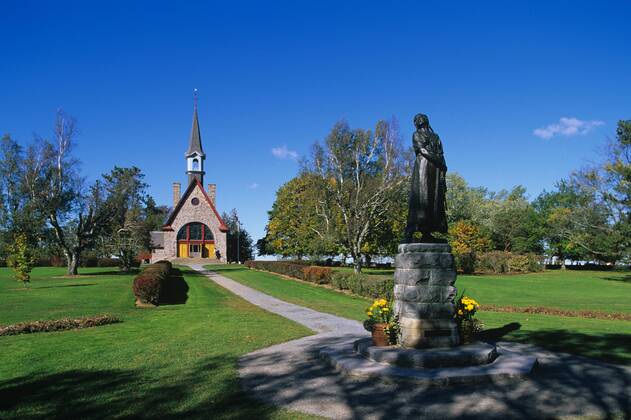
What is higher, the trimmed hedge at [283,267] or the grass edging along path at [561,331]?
the trimmed hedge at [283,267]

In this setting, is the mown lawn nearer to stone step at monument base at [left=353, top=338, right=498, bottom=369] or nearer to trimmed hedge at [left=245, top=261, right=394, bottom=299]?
stone step at monument base at [left=353, top=338, right=498, bottom=369]

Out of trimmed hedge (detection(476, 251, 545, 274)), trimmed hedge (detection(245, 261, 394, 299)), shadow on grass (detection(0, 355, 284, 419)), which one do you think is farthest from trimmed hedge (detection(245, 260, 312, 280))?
shadow on grass (detection(0, 355, 284, 419))

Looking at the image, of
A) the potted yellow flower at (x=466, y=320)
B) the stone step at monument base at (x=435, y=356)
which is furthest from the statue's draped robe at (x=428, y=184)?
the stone step at monument base at (x=435, y=356)

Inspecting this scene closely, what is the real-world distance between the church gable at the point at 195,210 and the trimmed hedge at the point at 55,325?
147 ft

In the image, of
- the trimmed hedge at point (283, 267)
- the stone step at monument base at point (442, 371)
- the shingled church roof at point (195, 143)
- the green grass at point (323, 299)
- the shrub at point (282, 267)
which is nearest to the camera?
the stone step at monument base at point (442, 371)

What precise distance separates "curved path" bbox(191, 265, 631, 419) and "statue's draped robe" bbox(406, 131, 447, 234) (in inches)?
113

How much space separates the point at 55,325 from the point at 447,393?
10.0m

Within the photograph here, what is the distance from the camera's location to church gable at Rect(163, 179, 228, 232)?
56188mm

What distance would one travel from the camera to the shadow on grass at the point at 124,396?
5328 millimetres

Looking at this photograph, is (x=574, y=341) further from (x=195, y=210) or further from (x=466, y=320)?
(x=195, y=210)

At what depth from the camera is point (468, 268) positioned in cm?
4334

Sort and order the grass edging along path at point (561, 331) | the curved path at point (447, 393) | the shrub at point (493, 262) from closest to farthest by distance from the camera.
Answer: the curved path at point (447, 393) → the grass edging along path at point (561, 331) → the shrub at point (493, 262)

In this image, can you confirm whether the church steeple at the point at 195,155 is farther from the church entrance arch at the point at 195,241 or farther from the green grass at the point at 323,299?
the green grass at the point at 323,299

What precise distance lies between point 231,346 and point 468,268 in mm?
38096
